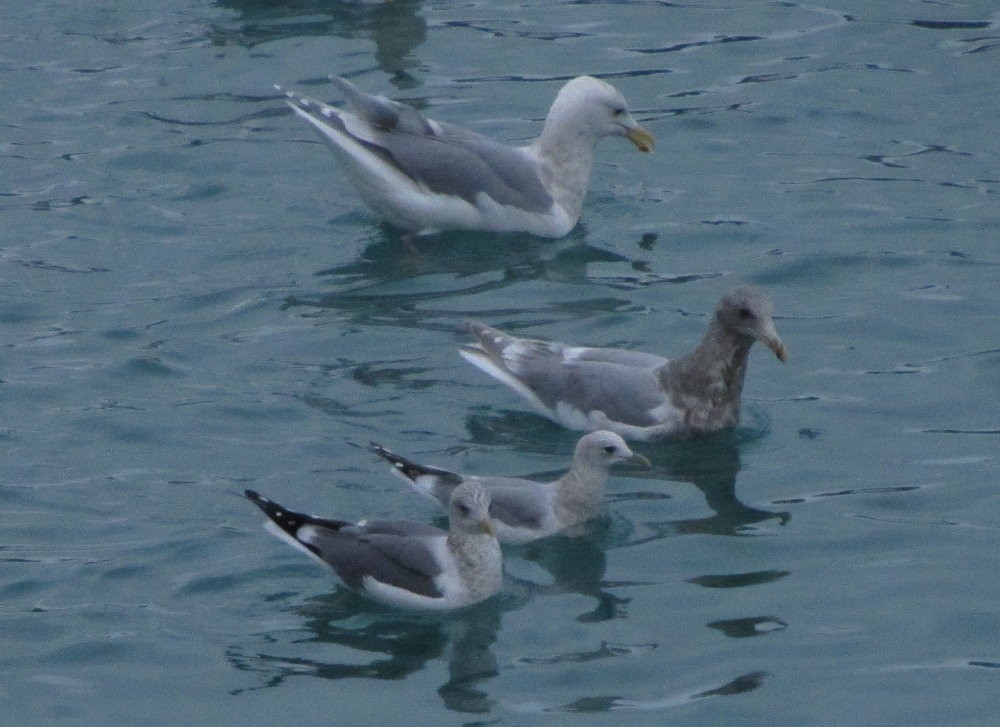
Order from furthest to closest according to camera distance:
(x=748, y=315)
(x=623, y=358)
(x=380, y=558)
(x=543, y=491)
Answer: (x=623, y=358), (x=748, y=315), (x=543, y=491), (x=380, y=558)

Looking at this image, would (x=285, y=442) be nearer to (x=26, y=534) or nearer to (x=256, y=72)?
(x=26, y=534)

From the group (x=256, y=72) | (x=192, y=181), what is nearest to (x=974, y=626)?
(x=192, y=181)

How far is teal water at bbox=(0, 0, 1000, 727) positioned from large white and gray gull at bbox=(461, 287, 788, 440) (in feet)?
0.65

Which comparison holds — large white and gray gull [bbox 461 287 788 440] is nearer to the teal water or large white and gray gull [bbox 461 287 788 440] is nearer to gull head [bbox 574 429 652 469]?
the teal water

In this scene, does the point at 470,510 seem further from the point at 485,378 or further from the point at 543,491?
the point at 485,378

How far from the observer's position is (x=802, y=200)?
574 inches

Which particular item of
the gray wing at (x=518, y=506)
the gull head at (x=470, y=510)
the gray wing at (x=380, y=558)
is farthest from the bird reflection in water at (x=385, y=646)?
the gray wing at (x=518, y=506)

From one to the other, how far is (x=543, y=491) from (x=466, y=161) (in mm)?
4119

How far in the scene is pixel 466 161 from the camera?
45.0ft

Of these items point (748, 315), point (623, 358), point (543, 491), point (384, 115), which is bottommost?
point (543, 491)

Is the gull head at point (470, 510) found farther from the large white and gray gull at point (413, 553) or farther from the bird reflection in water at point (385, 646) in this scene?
the bird reflection in water at point (385, 646)

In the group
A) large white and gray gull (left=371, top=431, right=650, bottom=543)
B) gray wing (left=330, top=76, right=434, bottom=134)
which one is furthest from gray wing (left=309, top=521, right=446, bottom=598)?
gray wing (left=330, top=76, right=434, bottom=134)

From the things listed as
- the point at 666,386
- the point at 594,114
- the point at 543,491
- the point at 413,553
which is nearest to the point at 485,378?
the point at 666,386

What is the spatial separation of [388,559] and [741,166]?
6.63m
